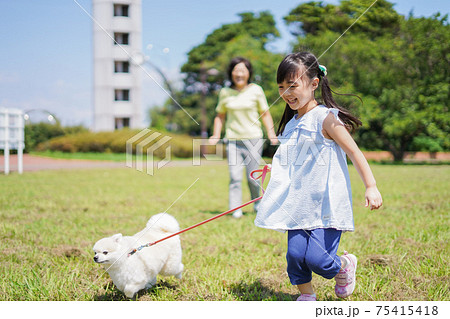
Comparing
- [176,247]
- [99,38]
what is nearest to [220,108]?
[99,38]

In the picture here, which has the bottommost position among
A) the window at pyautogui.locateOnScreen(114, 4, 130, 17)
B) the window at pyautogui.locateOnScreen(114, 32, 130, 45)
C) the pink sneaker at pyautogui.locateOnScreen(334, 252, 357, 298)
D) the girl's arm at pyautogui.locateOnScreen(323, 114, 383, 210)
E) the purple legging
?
the pink sneaker at pyautogui.locateOnScreen(334, 252, 357, 298)

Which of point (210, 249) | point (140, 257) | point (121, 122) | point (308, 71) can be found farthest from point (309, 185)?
point (121, 122)

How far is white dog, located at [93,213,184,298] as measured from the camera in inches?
65.4

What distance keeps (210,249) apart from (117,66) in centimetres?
181

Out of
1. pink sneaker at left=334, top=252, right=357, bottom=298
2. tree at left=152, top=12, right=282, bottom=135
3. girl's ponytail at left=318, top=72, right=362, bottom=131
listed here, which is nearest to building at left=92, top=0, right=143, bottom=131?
tree at left=152, top=12, right=282, bottom=135

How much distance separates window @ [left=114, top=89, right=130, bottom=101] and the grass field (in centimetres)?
106

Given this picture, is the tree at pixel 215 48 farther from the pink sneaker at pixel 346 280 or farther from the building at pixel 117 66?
the pink sneaker at pixel 346 280

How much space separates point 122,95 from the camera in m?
3.19

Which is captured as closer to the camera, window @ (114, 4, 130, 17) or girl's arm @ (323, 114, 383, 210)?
girl's arm @ (323, 114, 383, 210)

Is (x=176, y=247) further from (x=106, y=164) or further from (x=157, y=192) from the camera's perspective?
(x=106, y=164)

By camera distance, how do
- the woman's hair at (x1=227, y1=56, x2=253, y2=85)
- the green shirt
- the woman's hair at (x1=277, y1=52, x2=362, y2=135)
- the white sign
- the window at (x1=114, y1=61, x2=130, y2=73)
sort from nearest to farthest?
the woman's hair at (x1=277, y1=52, x2=362, y2=135) → the window at (x1=114, y1=61, x2=130, y2=73) → the woman's hair at (x1=227, y1=56, x2=253, y2=85) → the green shirt → the white sign

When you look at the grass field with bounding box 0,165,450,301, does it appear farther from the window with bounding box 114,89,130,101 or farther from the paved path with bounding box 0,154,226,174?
the paved path with bounding box 0,154,226,174

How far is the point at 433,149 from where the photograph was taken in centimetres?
663
